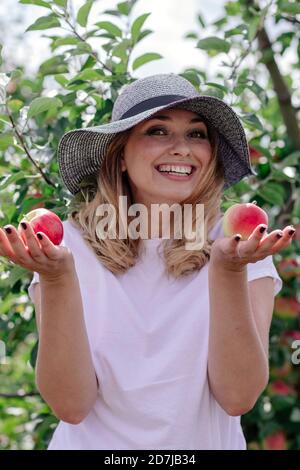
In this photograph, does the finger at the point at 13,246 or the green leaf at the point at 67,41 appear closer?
the finger at the point at 13,246

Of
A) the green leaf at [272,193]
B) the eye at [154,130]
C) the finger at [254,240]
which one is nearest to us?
the finger at [254,240]

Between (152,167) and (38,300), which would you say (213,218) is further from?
(38,300)

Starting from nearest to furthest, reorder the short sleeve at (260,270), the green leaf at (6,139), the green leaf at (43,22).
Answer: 1. the short sleeve at (260,270)
2. the green leaf at (6,139)
3. the green leaf at (43,22)

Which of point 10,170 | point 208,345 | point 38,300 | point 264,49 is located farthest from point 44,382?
point 264,49

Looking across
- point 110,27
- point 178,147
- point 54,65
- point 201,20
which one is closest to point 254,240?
point 178,147

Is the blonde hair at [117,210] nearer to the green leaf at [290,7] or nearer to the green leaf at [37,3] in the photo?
the green leaf at [37,3]

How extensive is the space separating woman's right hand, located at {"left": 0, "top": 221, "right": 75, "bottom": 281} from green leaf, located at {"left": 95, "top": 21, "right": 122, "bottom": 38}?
82 cm

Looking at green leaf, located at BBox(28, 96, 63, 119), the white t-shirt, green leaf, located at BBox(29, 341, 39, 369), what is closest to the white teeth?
the white t-shirt

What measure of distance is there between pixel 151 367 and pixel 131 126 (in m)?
0.48

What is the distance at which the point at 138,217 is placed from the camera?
1.79 metres

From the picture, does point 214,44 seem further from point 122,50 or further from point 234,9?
point 234,9

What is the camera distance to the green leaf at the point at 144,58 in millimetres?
2045

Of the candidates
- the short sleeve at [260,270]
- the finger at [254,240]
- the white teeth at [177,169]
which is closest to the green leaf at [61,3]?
the white teeth at [177,169]
